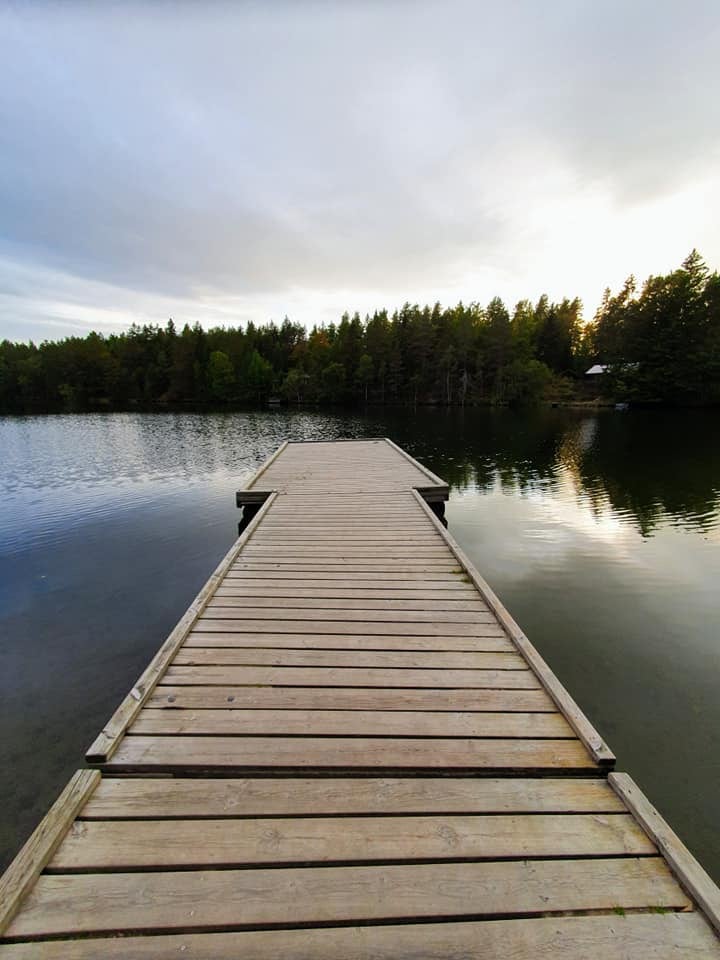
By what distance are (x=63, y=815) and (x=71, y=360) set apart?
251 feet

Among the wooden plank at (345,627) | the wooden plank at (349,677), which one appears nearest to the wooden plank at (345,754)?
the wooden plank at (349,677)

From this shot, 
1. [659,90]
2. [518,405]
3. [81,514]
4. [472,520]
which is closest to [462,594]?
[472,520]

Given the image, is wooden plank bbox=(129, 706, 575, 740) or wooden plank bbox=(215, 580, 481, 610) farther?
wooden plank bbox=(215, 580, 481, 610)

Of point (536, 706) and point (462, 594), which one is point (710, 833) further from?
point (462, 594)

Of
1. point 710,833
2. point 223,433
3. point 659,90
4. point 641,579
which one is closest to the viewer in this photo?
point 710,833

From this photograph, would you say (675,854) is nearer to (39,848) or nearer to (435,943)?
(435,943)

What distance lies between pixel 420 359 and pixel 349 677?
165 ft

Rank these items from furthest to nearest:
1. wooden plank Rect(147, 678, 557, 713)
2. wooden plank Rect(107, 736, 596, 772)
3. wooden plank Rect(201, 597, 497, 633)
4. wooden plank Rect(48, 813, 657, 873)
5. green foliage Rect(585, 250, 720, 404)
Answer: green foliage Rect(585, 250, 720, 404), wooden plank Rect(201, 597, 497, 633), wooden plank Rect(147, 678, 557, 713), wooden plank Rect(107, 736, 596, 772), wooden plank Rect(48, 813, 657, 873)

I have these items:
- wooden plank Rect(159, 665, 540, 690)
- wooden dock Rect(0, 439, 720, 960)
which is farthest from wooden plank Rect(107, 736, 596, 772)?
wooden plank Rect(159, 665, 540, 690)

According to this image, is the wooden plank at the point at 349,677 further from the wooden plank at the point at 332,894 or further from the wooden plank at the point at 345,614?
the wooden plank at the point at 332,894

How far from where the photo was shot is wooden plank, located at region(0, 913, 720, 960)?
4.23ft

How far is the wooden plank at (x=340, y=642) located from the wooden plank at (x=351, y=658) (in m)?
0.05

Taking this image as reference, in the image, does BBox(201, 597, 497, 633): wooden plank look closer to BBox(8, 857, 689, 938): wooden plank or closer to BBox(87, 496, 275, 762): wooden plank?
BBox(87, 496, 275, 762): wooden plank

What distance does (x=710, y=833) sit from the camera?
8.61 ft
